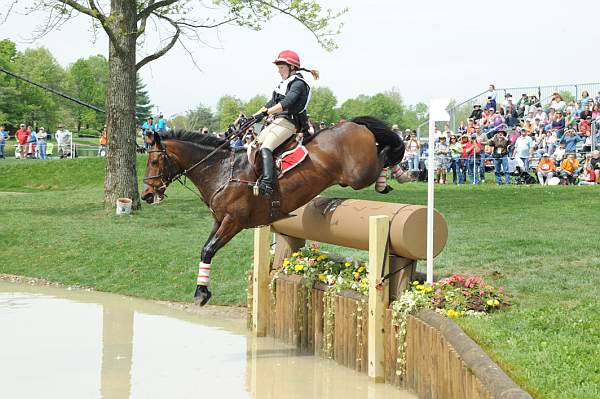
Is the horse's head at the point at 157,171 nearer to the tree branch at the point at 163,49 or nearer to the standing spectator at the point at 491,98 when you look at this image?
the tree branch at the point at 163,49

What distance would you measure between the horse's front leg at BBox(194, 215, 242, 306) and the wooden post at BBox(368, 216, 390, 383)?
2.03 meters

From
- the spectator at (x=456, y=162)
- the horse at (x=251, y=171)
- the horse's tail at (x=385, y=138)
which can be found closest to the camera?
the horse at (x=251, y=171)

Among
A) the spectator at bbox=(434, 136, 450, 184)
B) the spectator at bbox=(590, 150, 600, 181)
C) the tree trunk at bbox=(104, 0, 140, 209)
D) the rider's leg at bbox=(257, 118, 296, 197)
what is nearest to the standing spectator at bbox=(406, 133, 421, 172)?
the spectator at bbox=(434, 136, 450, 184)

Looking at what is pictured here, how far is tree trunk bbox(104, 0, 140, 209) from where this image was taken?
73.9ft

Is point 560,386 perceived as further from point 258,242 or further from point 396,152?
point 258,242

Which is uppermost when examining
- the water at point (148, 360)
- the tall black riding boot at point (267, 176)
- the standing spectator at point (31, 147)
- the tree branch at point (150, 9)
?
the tree branch at point (150, 9)

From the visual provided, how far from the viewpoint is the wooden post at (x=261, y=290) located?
464 inches

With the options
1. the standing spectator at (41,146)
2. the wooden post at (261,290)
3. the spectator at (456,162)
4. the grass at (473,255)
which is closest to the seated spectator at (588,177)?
the grass at (473,255)

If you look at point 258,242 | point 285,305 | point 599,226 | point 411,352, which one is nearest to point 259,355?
point 285,305

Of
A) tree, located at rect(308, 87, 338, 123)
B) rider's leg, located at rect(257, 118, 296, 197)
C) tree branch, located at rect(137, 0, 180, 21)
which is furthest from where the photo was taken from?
tree, located at rect(308, 87, 338, 123)

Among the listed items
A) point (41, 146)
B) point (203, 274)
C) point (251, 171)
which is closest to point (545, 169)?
point (251, 171)

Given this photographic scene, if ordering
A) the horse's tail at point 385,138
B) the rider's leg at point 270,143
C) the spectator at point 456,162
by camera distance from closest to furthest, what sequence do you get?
the rider's leg at point 270,143
the horse's tail at point 385,138
the spectator at point 456,162

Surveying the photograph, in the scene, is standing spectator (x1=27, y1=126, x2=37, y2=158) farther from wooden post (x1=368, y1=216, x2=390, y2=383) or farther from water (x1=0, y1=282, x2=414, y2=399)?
wooden post (x1=368, y1=216, x2=390, y2=383)

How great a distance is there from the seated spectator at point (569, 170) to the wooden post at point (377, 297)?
17152 mm
